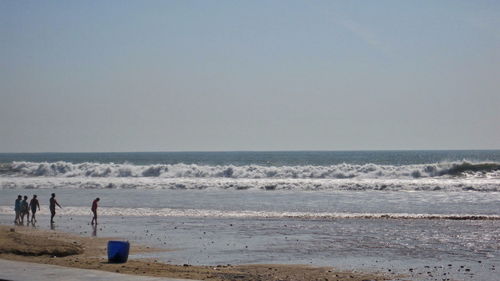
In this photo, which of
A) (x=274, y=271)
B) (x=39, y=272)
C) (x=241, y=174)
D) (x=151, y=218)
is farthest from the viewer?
(x=241, y=174)

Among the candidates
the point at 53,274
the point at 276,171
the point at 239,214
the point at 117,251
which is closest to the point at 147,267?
the point at 117,251

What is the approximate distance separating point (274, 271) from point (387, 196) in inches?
1035

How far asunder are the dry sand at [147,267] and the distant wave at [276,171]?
47.4m

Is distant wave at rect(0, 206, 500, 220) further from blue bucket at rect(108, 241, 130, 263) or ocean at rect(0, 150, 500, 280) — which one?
blue bucket at rect(108, 241, 130, 263)

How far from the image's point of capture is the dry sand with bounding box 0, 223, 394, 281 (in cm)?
1384

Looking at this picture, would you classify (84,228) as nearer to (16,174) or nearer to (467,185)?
(467,185)

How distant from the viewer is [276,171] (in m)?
67.1

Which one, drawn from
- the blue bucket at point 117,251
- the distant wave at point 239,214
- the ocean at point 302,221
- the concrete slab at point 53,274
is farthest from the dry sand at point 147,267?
the distant wave at point 239,214

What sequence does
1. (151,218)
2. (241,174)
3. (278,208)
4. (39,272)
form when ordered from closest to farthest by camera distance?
(39,272) → (151,218) → (278,208) → (241,174)

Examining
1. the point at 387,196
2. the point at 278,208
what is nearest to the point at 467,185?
the point at 387,196

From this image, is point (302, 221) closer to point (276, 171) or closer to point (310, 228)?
point (310, 228)

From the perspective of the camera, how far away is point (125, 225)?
25.0m

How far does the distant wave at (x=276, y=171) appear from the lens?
63.6 meters

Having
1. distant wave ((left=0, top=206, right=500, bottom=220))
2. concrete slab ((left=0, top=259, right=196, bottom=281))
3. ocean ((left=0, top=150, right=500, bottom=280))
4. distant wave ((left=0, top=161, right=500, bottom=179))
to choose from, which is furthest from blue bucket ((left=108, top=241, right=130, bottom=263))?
distant wave ((left=0, top=161, right=500, bottom=179))
